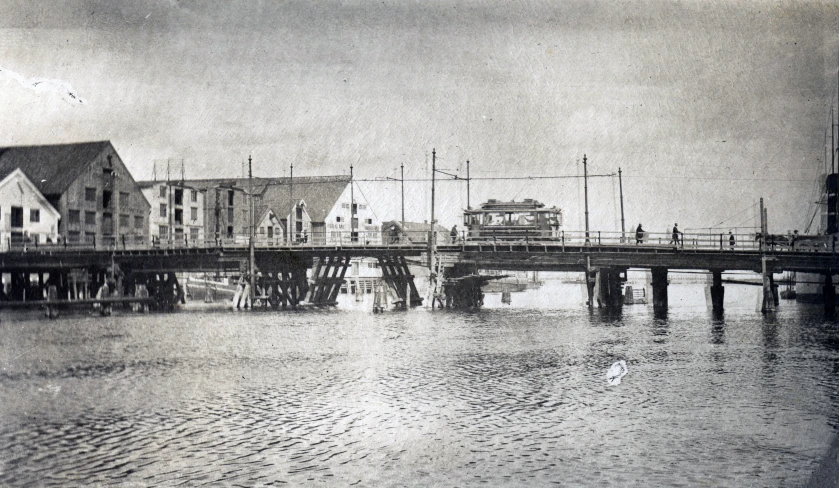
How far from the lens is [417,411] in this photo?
1284 cm

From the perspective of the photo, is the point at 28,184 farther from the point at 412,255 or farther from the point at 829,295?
the point at 829,295

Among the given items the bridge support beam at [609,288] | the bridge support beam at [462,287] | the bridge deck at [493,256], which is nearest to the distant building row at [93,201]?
the bridge deck at [493,256]

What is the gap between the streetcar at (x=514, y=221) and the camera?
43.3m

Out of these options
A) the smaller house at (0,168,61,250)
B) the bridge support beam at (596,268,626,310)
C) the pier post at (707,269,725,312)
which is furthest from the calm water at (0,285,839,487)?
the bridge support beam at (596,268,626,310)

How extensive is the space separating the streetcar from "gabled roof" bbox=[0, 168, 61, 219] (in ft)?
75.7

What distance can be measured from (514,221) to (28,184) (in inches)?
1088

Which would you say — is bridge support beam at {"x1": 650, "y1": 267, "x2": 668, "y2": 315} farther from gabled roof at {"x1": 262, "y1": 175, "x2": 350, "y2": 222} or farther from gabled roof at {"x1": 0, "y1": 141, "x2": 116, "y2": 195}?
gabled roof at {"x1": 262, "y1": 175, "x2": 350, "y2": 222}

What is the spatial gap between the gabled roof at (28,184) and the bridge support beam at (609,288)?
2804 centimetres

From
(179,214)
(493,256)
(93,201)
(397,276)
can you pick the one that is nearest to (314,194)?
(179,214)

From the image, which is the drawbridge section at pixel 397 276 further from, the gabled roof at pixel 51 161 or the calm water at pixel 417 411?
the gabled roof at pixel 51 161

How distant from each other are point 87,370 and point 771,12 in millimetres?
17961

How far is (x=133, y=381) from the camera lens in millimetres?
16078

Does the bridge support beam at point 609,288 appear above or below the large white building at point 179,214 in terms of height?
below

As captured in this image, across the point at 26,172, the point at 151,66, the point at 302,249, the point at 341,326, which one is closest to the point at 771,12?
the point at 151,66
